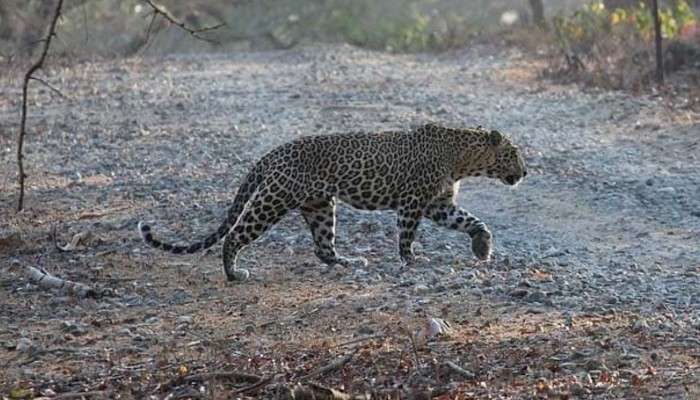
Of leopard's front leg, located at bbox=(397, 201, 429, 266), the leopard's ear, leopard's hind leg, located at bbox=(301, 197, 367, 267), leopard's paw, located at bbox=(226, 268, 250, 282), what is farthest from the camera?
the leopard's ear

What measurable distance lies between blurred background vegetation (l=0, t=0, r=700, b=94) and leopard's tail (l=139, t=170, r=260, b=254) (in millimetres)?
2138

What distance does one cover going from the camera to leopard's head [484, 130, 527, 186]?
11289mm

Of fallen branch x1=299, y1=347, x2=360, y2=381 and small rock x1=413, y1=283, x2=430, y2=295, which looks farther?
small rock x1=413, y1=283, x2=430, y2=295

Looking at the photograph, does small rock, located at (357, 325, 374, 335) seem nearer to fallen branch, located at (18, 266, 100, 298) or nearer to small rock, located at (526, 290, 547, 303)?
small rock, located at (526, 290, 547, 303)

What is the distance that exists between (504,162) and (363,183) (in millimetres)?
1236

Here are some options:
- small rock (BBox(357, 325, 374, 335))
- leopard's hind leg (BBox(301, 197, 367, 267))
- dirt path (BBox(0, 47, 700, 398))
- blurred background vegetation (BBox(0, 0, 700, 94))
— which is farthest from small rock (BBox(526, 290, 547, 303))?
blurred background vegetation (BBox(0, 0, 700, 94))

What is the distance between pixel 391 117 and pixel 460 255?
7.82m

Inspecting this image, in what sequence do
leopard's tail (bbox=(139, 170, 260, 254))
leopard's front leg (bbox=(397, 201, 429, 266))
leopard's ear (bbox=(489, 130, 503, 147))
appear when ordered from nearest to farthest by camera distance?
leopard's tail (bbox=(139, 170, 260, 254))
leopard's front leg (bbox=(397, 201, 429, 266))
leopard's ear (bbox=(489, 130, 503, 147))

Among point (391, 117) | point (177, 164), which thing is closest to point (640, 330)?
point (177, 164)

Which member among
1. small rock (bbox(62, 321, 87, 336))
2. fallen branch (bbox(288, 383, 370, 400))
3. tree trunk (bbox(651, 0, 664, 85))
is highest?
fallen branch (bbox(288, 383, 370, 400))

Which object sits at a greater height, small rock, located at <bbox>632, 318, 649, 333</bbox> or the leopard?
the leopard

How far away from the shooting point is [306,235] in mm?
12039

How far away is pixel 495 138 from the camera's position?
11250 mm

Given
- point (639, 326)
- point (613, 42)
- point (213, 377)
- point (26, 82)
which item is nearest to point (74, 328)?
point (213, 377)
